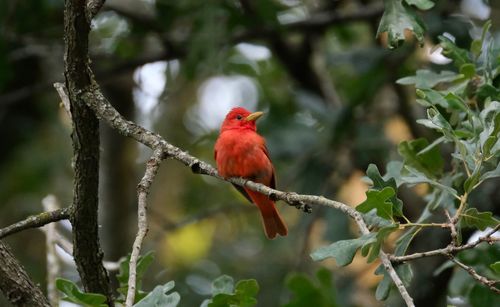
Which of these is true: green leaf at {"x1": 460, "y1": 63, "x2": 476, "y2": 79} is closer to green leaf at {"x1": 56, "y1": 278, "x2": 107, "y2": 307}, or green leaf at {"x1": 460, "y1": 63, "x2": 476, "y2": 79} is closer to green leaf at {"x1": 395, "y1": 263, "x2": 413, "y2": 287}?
green leaf at {"x1": 395, "y1": 263, "x2": 413, "y2": 287}

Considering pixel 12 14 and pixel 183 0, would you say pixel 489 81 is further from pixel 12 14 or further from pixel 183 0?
pixel 12 14

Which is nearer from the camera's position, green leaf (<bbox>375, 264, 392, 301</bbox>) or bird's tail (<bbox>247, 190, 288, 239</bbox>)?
green leaf (<bbox>375, 264, 392, 301</bbox>)

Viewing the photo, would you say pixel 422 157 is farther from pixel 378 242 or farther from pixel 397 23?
pixel 378 242

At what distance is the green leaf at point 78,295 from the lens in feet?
9.08

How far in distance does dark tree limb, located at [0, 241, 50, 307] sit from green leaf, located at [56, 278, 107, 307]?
31 centimetres

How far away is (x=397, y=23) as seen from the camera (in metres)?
3.37

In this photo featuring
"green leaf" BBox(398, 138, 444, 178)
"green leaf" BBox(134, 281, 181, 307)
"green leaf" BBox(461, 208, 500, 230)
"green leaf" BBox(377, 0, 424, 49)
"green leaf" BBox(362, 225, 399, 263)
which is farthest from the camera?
"green leaf" BBox(398, 138, 444, 178)

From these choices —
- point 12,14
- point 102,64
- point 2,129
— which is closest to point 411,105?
point 102,64

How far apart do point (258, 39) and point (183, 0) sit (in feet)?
2.94

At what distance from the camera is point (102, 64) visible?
714 centimetres

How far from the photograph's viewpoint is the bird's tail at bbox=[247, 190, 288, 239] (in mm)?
4820

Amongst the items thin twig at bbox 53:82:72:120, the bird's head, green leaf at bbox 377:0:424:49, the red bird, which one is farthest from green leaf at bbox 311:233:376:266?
the bird's head

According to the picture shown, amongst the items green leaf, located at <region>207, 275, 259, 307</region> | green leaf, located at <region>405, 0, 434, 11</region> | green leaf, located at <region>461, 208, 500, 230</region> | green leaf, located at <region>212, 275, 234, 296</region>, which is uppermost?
green leaf, located at <region>405, 0, 434, 11</region>

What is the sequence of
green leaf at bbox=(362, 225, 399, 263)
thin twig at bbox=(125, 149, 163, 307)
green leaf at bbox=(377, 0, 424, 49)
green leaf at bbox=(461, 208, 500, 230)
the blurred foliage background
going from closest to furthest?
thin twig at bbox=(125, 149, 163, 307) < green leaf at bbox=(362, 225, 399, 263) < green leaf at bbox=(461, 208, 500, 230) < green leaf at bbox=(377, 0, 424, 49) < the blurred foliage background
